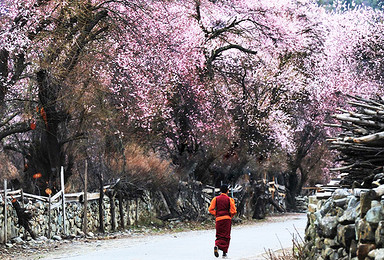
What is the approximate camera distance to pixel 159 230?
80.0 ft

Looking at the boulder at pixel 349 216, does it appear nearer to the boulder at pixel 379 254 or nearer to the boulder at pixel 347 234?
the boulder at pixel 347 234

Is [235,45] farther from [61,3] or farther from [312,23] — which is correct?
[61,3]

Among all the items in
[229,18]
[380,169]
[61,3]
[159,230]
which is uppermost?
[229,18]

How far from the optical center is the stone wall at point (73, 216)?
18641mm

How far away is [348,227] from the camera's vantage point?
7.72m

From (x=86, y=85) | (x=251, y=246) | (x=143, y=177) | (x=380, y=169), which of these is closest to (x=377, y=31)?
(x=143, y=177)

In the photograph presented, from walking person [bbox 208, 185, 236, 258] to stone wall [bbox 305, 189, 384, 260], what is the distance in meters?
3.55

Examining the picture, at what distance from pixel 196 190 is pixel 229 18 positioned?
7.71 meters

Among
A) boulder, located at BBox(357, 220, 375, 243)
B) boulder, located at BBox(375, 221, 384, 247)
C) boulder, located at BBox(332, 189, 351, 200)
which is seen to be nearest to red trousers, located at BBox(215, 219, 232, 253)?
boulder, located at BBox(332, 189, 351, 200)

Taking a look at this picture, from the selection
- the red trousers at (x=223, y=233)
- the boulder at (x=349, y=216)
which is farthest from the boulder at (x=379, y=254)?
the red trousers at (x=223, y=233)

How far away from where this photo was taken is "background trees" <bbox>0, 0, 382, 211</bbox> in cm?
1992

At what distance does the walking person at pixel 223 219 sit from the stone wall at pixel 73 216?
6.76 m

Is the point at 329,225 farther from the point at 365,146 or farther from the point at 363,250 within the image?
the point at 363,250

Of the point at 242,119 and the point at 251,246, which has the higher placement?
the point at 242,119
